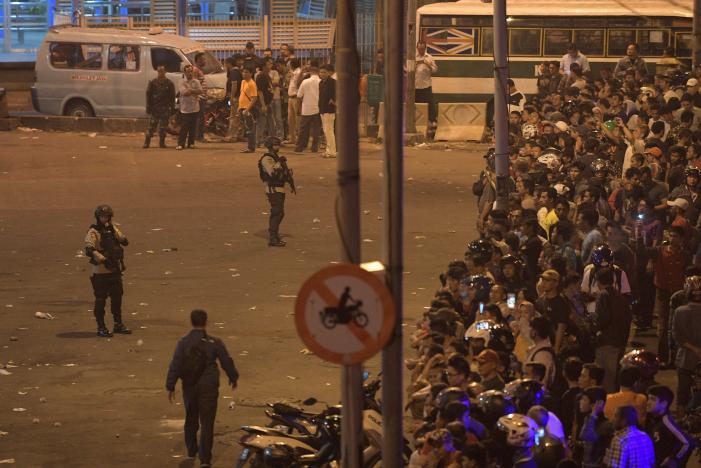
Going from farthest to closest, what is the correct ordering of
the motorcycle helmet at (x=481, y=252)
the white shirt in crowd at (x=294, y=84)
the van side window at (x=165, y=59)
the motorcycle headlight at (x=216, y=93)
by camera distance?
the van side window at (x=165, y=59) → the motorcycle headlight at (x=216, y=93) → the white shirt in crowd at (x=294, y=84) → the motorcycle helmet at (x=481, y=252)

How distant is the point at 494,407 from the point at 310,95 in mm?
21290

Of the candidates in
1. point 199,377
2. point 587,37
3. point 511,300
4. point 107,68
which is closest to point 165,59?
point 107,68

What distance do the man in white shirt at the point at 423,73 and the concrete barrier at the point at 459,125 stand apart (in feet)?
1.54

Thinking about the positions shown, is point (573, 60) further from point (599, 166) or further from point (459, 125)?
point (599, 166)

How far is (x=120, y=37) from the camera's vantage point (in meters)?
32.0

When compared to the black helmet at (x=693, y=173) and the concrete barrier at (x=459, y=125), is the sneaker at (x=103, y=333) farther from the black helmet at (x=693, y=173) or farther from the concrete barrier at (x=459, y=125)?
the concrete barrier at (x=459, y=125)

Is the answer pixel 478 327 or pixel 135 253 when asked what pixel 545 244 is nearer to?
pixel 478 327

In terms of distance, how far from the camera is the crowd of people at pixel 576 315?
8641mm

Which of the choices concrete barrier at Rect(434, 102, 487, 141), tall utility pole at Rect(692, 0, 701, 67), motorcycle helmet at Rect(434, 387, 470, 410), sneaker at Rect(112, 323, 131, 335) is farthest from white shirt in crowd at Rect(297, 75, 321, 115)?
motorcycle helmet at Rect(434, 387, 470, 410)

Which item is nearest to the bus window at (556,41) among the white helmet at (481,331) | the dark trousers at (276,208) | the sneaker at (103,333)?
the dark trousers at (276,208)

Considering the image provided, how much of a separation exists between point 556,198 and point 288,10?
2320 cm

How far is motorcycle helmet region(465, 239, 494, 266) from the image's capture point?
42.4 ft

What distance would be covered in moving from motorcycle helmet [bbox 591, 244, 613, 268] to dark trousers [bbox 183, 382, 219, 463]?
3473 mm

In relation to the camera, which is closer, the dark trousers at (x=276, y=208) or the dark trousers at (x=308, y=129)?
the dark trousers at (x=276, y=208)
